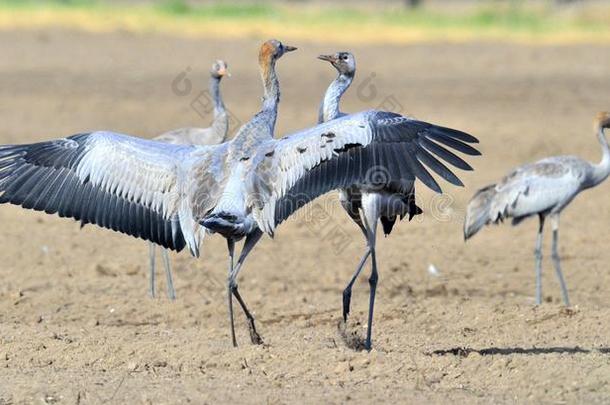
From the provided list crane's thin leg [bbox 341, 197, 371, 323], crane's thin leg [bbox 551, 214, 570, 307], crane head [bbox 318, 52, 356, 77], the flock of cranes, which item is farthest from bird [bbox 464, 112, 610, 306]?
crane head [bbox 318, 52, 356, 77]

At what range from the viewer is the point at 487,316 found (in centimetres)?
887

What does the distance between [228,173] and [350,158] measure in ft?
2.40

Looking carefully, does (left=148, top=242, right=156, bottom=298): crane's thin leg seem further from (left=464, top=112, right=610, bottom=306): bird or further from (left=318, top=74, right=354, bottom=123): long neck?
(left=464, top=112, right=610, bottom=306): bird

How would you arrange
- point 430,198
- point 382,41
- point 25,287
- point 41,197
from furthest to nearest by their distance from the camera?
point 382,41 → point 430,198 → point 25,287 → point 41,197

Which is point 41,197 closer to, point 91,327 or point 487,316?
point 91,327

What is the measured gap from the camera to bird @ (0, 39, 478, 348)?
738 cm

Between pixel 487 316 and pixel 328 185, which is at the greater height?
pixel 328 185

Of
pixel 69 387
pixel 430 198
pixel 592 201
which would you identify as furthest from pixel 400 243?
pixel 69 387

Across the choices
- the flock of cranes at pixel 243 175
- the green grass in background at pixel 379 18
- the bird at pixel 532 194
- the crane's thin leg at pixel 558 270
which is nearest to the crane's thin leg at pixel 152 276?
the flock of cranes at pixel 243 175

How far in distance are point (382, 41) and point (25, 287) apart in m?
17.1

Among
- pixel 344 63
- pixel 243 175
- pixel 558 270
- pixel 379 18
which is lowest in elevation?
pixel 558 270

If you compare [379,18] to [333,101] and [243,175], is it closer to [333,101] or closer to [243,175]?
[333,101]

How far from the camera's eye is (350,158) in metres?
7.39

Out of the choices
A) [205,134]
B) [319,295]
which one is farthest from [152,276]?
[205,134]
